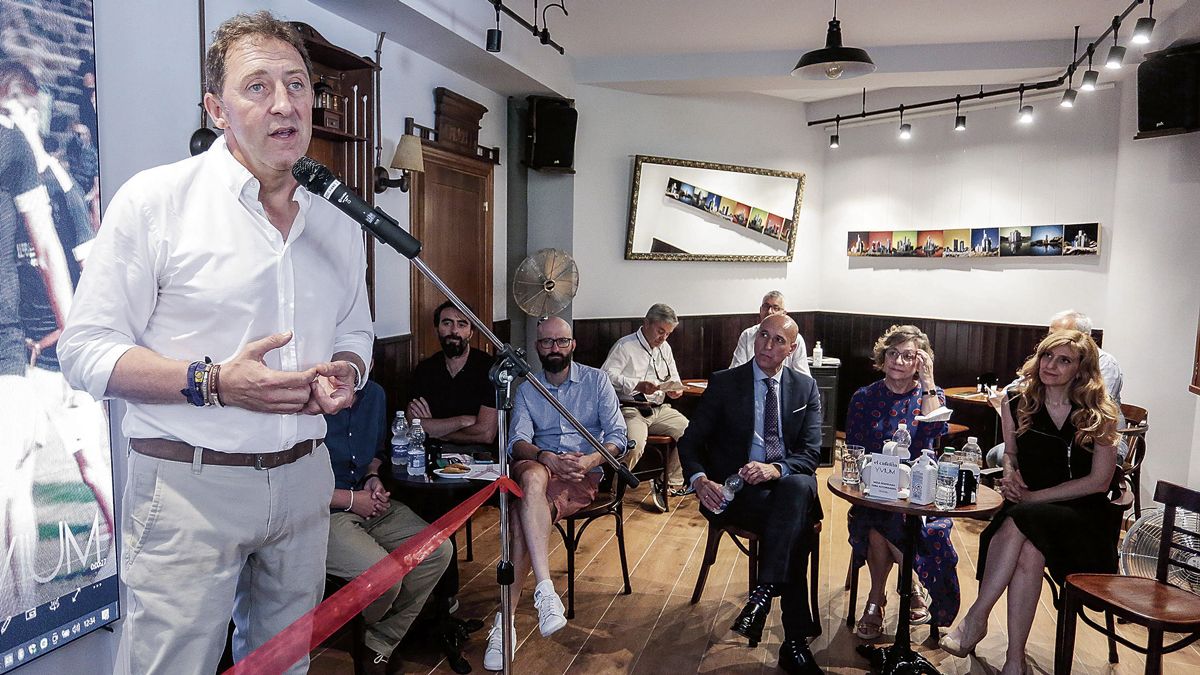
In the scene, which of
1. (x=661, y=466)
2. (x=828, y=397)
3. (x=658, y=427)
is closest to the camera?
(x=661, y=466)

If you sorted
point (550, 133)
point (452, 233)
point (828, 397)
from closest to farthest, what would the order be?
point (452, 233) → point (550, 133) → point (828, 397)

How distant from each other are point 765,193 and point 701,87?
4.65 feet

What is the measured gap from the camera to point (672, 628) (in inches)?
134

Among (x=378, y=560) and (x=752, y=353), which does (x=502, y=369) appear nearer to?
(x=378, y=560)

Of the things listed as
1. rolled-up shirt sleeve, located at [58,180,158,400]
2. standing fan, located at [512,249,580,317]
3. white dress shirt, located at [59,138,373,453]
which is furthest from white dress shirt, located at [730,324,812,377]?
Answer: rolled-up shirt sleeve, located at [58,180,158,400]

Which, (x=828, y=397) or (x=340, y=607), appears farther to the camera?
(x=828, y=397)

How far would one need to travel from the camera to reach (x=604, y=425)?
377 centimetres

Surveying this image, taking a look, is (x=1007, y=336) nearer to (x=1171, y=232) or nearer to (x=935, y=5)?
(x=1171, y=232)

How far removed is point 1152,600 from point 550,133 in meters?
4.72

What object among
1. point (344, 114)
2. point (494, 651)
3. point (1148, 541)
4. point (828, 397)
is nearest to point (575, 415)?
point (494, 651)

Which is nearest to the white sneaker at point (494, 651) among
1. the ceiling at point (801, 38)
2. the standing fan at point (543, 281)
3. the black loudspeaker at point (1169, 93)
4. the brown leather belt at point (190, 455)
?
the brown leather belt at point (190, 455)

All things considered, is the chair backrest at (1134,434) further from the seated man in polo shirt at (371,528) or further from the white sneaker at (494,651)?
the seated man in polo shirt at (371,528)

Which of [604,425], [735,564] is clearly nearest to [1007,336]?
[735,564]

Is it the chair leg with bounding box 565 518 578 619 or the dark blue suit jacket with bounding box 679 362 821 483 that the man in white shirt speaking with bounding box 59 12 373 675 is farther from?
the dark blue suit jacket with bounding box 679 362 821 483
